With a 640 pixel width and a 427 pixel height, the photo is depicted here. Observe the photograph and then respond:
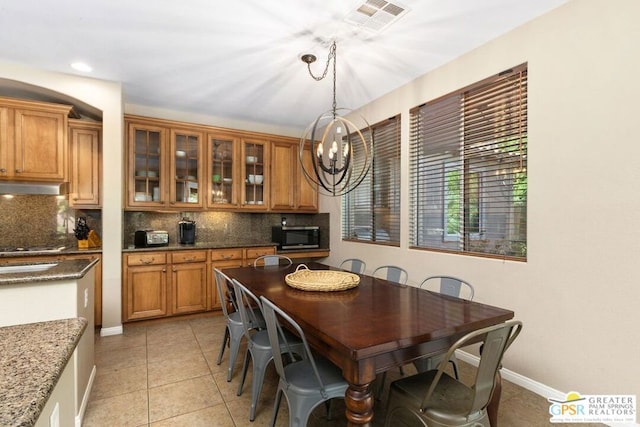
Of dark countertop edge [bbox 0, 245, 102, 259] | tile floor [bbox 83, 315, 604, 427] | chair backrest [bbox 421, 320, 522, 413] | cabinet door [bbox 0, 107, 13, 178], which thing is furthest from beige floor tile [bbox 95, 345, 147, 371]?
chair backrest [bbox 421, 320, 522, 413]

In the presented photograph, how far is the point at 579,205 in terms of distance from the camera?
7.12 feet

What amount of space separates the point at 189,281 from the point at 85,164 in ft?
6.00

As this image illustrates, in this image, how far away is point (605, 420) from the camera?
6.59ft

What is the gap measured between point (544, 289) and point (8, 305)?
11.0ft

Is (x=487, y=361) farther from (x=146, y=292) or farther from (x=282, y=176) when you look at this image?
(x=282, y=176)

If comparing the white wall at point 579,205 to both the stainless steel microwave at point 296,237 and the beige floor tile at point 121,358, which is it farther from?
the beige floor tile at point 121,358

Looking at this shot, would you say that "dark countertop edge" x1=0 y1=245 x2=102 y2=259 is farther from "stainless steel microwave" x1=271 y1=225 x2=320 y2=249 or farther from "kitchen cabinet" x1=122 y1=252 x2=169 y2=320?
"stainless steel microwave" x1=271 y1=225 x2=320 y2=249

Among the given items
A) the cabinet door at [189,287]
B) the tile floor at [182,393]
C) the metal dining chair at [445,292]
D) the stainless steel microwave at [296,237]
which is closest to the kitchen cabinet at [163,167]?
the cabinet door at [189,287]

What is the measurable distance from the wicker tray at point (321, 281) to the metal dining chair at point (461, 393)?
2.59ft

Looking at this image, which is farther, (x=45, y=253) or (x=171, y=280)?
(x=171, y=280)

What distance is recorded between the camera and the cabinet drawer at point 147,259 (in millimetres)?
3705

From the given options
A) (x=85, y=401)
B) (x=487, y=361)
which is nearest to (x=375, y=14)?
(x=487, y=361)

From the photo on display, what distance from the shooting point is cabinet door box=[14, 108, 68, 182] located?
329 cm

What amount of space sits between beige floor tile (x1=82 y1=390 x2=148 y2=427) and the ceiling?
9.15 feet
